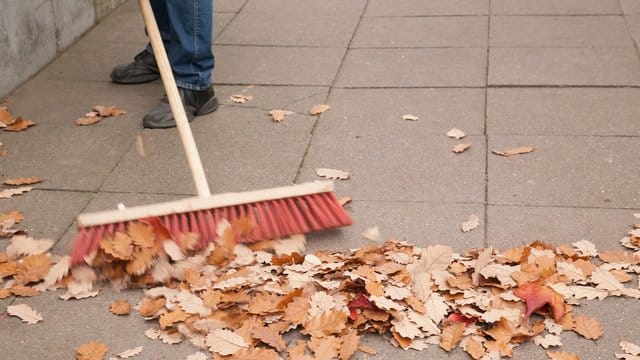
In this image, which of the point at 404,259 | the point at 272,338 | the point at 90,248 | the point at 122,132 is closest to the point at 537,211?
the point at 404,259

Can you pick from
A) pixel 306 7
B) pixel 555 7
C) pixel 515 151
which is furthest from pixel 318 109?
pixel 555 7

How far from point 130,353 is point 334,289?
2.47ft

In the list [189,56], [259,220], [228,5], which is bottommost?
[228,5]

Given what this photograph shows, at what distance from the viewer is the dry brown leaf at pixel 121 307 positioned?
321cm

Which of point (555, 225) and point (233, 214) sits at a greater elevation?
point (233, 214)

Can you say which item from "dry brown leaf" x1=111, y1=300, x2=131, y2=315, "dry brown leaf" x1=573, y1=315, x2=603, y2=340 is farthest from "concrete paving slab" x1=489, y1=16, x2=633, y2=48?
"dry brown leaf" x1=111, y1=300, x2=131, y2=315

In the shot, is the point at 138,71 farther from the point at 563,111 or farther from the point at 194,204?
the point at 563,111

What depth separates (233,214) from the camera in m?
3.44

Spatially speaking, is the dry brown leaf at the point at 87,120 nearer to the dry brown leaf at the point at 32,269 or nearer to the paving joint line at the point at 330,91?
the paving joint line at the point at 330,91

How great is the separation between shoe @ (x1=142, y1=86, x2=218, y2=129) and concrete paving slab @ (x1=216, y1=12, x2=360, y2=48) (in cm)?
117

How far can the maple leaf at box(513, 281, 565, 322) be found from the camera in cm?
307

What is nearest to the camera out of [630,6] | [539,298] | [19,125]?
[539,298]

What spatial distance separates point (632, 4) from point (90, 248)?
180 inches

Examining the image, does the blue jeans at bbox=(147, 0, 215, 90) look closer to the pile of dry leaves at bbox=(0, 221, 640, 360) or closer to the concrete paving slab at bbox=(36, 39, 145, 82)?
the concrete paving slab at bbox=(36, 39, 145, 82)
